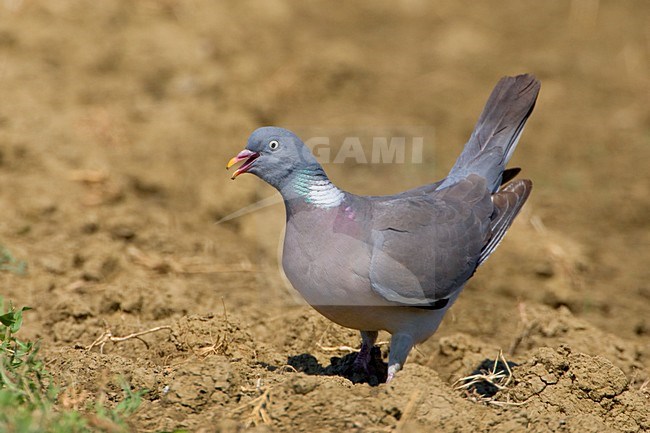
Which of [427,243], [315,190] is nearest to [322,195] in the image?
[315,190]

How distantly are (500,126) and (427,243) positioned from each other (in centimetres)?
140

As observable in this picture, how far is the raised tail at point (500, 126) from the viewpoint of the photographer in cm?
584

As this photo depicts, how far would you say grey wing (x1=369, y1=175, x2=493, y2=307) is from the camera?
4.58 metres

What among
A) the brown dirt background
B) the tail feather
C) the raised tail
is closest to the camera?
the brown dirt background

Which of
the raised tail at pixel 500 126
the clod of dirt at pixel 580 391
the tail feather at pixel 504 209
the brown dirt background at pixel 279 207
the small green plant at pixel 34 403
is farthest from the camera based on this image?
the raised tail at pixel 500 126

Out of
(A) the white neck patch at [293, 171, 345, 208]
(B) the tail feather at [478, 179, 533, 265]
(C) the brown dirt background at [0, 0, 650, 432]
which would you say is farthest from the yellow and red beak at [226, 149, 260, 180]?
(B) the tail feather at [478, 179, 533, 265]

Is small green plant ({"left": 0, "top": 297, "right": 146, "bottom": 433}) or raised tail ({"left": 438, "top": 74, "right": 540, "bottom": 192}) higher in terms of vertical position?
raised tail ({"left": 438, "top": 74, "right": 540, "bottom": 192})

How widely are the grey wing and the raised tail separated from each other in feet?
1.33

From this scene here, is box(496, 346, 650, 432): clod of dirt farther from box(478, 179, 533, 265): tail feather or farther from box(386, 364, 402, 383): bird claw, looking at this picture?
box(478, 179, 533, 265): tail feather

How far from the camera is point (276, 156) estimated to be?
4547 mm

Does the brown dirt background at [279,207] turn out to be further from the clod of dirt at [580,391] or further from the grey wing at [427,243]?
the grey wing at [427,243]

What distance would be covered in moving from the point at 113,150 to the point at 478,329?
155 inches

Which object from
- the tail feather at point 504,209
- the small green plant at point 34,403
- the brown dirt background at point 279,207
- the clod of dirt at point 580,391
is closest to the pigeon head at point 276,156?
the brown dirt background at point 279,207

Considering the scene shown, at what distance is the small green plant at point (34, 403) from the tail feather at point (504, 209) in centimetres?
227
